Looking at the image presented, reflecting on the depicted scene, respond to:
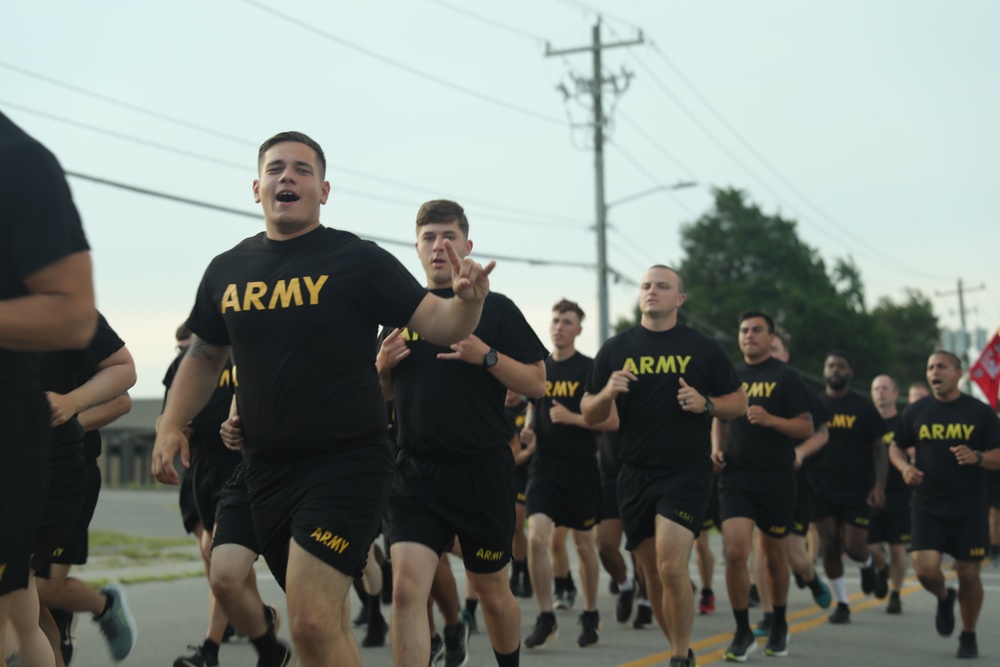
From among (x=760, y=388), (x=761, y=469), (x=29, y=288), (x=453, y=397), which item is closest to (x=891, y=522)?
(x=760, y=388)

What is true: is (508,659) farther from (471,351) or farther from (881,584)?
(881,584)

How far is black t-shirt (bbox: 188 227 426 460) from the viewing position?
5.12 meters

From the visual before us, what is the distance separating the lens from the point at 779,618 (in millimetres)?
9898

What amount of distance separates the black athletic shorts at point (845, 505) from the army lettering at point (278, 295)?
31.2 ft

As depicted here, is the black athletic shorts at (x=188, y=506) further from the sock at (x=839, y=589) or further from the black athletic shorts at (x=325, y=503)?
the sock at (x=839, y=589)

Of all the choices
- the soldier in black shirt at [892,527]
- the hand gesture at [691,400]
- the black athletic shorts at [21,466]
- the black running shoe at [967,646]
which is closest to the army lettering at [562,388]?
the hand gesture at [691,400]

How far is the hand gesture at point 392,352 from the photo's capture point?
273 inches

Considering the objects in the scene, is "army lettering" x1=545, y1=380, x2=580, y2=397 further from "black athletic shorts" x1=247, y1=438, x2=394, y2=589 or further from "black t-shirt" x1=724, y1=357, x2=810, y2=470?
"black athletic shorts" x1=247, y1=438, x2=394, y2=589

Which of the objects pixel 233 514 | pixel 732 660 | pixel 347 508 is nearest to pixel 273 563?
pixel 347 508

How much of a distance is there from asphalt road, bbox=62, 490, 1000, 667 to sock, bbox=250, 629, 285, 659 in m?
2.11

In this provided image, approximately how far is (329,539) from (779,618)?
5712mm

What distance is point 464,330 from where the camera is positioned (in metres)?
4.91

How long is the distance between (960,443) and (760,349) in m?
1.69

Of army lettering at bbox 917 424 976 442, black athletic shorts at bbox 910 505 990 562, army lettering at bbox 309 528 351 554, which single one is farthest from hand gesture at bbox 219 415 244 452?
army lettering at bbox 917 424 976 442
